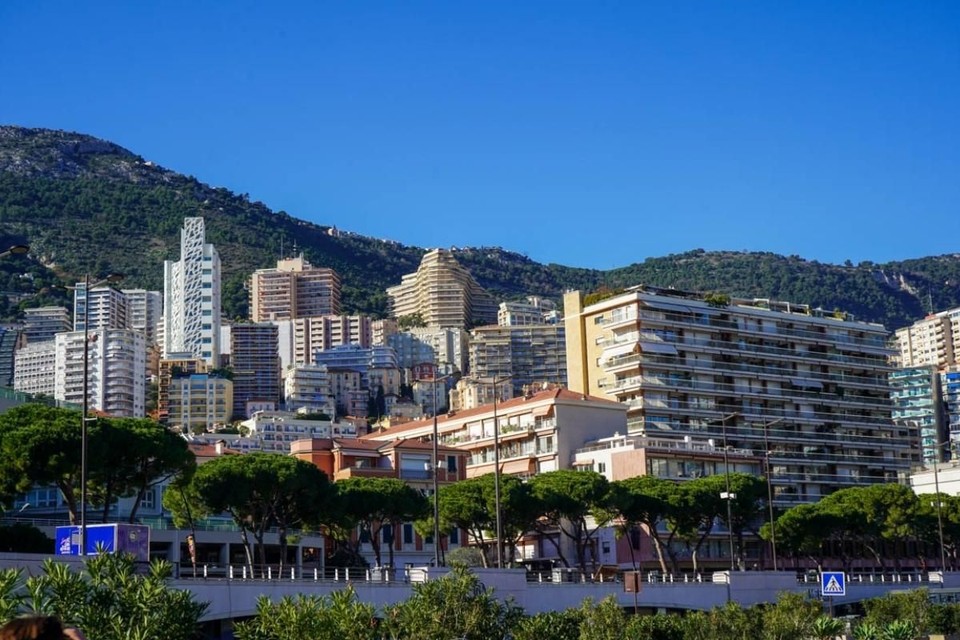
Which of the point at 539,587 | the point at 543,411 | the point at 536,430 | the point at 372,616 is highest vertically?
the point at 543,411

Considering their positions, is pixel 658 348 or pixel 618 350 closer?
pixel 658 348

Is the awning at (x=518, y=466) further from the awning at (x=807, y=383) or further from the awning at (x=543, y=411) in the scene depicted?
the awning at (x=807, y=383)

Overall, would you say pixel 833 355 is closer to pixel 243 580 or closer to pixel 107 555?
pixel 243 580

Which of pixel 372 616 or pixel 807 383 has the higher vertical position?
pixel 807 383

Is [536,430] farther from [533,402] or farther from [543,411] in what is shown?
[533,402]

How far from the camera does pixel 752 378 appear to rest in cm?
12456

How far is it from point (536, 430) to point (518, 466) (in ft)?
10.9

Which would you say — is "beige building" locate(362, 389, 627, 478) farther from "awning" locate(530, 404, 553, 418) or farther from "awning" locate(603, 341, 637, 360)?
"awning" locate(603, 341, 637, 360)

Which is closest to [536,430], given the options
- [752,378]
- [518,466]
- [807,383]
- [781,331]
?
[518,466]

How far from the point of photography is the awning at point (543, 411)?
343ft

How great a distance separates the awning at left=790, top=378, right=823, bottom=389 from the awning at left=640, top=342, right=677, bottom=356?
49.9ft

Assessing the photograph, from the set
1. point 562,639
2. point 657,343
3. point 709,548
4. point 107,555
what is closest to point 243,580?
point 562,639

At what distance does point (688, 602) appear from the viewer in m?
69.6

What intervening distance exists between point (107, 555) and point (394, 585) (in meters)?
32.0
